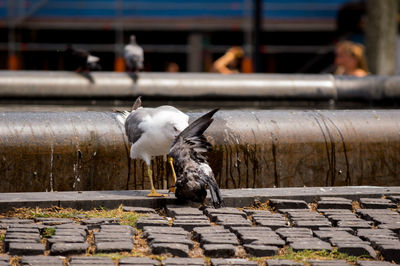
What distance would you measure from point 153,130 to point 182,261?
6.05 ft

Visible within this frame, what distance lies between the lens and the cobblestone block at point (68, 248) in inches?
180

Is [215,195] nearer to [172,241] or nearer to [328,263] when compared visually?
[172,241]

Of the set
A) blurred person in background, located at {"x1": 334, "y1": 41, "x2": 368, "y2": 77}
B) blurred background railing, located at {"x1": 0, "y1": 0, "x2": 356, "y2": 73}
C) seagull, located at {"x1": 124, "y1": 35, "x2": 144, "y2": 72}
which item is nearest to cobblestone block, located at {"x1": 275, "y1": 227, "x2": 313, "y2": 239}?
blurred person in background, located at {"x1": 334, "y1": 41, "x2": 368, "y2": 77}

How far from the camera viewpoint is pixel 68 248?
4.61 metres

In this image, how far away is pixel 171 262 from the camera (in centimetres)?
441

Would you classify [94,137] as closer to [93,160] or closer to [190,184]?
[93,160]

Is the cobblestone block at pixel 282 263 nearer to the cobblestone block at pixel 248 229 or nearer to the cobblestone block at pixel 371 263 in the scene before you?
the cobblestone block at pixel 371 263

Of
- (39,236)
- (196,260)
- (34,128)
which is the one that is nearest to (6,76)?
(34,128)

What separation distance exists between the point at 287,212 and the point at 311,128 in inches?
70.9

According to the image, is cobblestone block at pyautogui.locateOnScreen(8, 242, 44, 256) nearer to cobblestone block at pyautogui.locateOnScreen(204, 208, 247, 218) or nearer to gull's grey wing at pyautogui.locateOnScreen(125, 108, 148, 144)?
cobblestone block at pyautogui.locateOnScreen(204, 208, 247, 218)

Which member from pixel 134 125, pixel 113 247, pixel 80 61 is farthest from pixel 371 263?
pixel 80 61

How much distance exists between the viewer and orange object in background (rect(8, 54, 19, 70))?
883 inches

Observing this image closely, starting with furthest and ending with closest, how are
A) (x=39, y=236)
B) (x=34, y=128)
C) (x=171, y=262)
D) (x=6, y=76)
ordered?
(x=6, y=76) → (x=34, y=128) → (x=39, y=236) → (x=171, y=262)

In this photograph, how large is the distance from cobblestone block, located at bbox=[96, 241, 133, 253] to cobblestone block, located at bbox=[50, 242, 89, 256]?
0.07 metres
